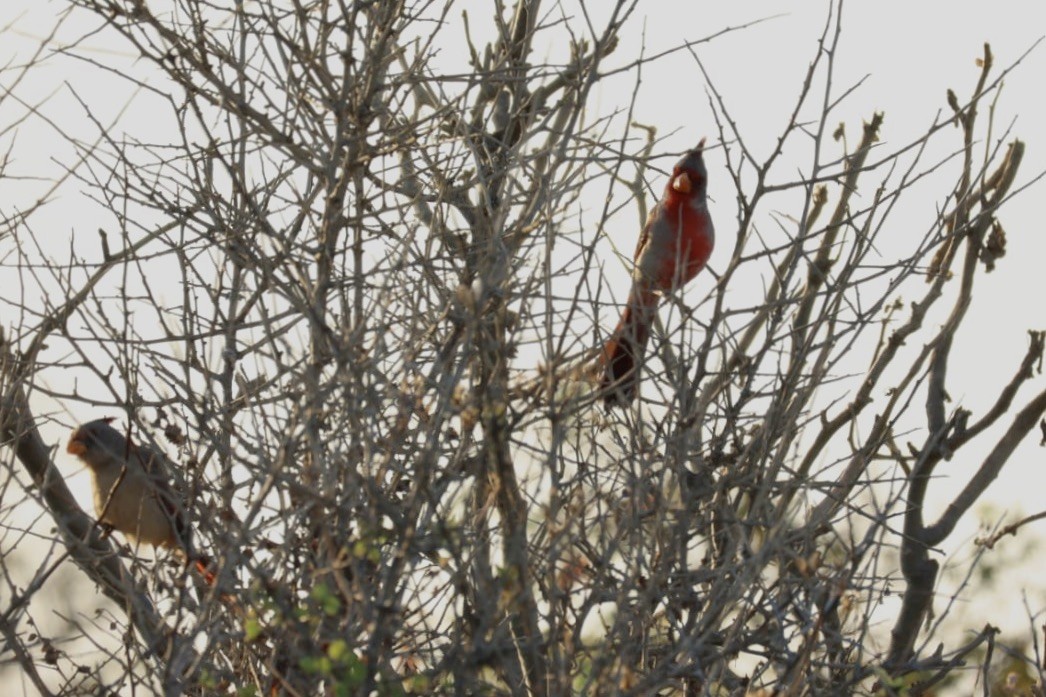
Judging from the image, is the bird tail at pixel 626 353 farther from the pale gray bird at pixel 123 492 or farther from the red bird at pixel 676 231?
the pale gray bird at pixel 123 492

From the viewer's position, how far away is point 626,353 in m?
5.27

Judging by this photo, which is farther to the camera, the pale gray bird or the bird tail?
the pale gray bird

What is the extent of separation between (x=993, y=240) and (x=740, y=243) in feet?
6.56

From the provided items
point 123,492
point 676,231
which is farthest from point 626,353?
point 123,492

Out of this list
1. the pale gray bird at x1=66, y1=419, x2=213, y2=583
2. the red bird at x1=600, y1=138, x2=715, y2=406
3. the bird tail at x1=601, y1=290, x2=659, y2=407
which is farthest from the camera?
the red bird at x1=600, y1=138, x2=715, y2=406

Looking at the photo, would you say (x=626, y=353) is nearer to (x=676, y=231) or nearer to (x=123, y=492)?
(x=676, y=231)

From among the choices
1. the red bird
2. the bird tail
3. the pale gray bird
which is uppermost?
the red bird

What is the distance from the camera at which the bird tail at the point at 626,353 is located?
434 centimetres

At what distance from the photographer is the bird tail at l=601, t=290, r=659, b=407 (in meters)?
4.34

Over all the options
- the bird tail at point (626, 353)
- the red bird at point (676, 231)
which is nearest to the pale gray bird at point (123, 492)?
Answer: the bird tail at point (626, 353)

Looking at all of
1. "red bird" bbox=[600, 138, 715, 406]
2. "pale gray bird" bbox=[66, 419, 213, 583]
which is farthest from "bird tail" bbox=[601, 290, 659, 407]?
"pale gray bird" bbox=[66, 419, 213, 583]

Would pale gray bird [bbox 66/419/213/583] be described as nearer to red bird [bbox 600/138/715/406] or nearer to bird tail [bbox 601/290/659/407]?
bird tail [bbox 601/290/659/407]

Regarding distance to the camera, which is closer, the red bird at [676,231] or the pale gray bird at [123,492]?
the pale gray bird at [123,492]

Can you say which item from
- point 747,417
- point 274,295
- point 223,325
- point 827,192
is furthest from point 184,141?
point 827,192
